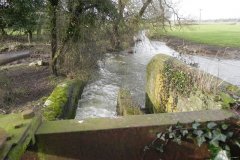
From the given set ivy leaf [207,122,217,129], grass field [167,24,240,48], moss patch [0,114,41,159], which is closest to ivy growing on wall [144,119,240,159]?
ivy leaf [207,122,217,129]

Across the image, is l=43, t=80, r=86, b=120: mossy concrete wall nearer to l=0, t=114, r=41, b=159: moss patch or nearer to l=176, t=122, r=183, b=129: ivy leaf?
l=0, t=114, r=41, b=159: moss patch

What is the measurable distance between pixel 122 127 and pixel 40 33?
11870 mm

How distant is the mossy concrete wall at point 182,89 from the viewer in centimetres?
566

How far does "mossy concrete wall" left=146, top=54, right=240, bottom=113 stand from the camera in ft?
18.6

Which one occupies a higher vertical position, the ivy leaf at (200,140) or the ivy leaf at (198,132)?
the ivy leaf at (198,132)

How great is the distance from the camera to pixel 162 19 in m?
21.7

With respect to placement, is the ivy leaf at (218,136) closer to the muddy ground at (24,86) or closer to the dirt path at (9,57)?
the dirt path at (9,57)

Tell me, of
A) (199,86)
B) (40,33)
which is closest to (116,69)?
(40,33)

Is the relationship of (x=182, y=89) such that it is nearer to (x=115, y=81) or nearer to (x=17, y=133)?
(x=17, y=133)

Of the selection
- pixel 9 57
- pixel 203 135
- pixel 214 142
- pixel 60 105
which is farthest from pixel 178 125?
pixel 60 105

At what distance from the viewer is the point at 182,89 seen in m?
7.57

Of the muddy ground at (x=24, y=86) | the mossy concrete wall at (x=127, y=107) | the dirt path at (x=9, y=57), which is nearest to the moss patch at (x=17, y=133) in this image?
the dirt path at (x=9, y=57)

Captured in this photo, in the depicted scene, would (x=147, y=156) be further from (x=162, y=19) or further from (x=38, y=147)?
(x=162, y=19)

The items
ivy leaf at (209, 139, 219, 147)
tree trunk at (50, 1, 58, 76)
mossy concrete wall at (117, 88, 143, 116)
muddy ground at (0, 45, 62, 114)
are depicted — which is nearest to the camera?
ivy leaf at (209, 139, 219, 147)
